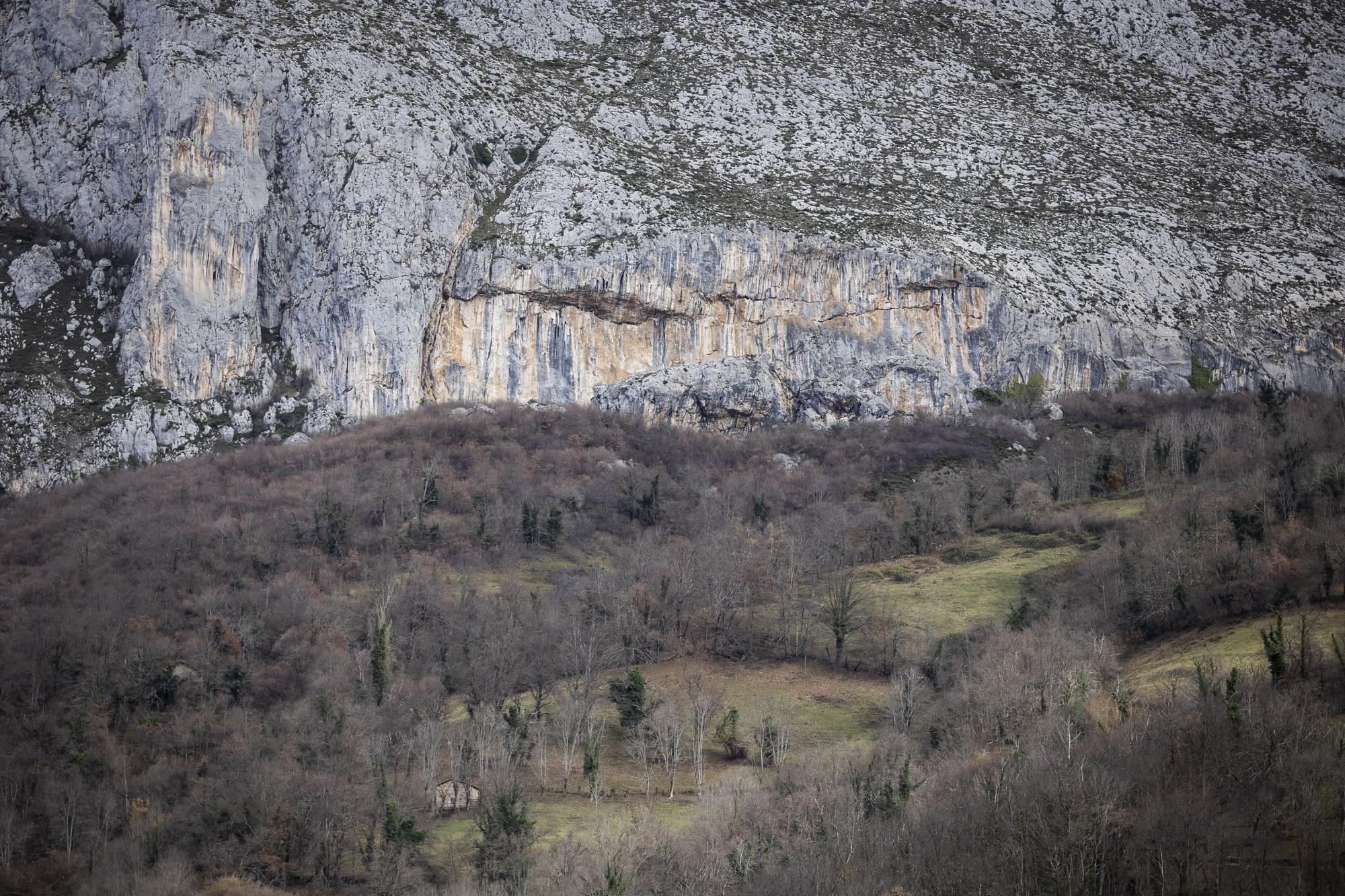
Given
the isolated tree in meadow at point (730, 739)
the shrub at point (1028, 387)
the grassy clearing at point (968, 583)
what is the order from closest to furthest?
the isolated tree in meadow at point (730, 739)
the grassy clearing at point (968, 583)
the shrub at point (1028, 387)

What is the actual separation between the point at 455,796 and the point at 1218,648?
39447mm

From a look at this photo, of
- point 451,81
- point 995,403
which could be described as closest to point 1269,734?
point 995,403

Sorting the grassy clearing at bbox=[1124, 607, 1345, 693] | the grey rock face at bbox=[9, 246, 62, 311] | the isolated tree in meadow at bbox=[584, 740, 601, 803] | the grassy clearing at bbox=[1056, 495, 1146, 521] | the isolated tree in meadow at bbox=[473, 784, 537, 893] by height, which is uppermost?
the grey rock face at bbox=[9, 246, 62, 311]

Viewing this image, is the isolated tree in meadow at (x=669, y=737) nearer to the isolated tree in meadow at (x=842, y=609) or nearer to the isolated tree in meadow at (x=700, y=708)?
the isolated tree in meadow at (x=700, y=708)

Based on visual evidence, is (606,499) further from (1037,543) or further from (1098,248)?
(1098,248)

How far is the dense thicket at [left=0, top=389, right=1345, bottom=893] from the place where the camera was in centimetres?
4291

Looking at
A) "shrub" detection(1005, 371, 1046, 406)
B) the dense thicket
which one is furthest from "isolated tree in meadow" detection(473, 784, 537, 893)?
"shrub" detection(1005, 371, 1046, 406)

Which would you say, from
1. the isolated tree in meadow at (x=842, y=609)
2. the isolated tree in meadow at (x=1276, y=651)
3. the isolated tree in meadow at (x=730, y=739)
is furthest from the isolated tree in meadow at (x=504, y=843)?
the isolated tree in meadow at (x=1276, y=651)

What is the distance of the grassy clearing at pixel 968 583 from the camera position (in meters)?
76.3

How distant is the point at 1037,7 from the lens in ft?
575

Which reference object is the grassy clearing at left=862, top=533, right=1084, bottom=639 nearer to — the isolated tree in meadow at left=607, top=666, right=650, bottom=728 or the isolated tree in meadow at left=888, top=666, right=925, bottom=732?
the isolated tree in meadow at left=888, top=666, right=925, bottom=732

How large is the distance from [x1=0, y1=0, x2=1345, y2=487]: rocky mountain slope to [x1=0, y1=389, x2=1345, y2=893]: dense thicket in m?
8.43

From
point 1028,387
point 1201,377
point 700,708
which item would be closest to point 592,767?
point 700,708

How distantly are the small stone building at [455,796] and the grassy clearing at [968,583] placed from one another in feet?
103
